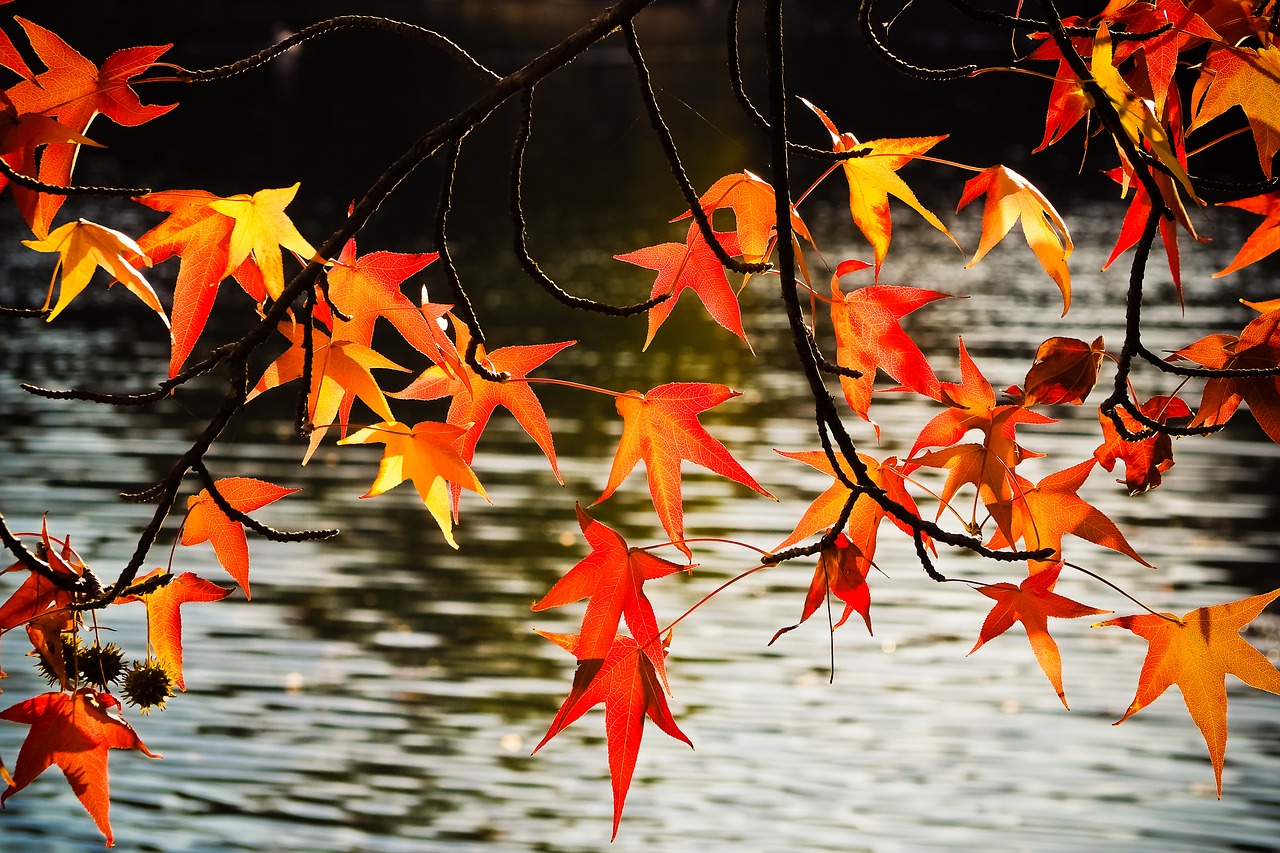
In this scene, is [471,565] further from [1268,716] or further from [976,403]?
[976,403]

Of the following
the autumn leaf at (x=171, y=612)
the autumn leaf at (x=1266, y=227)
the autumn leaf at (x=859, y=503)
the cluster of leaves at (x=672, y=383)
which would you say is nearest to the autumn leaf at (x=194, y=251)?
the cluster of leaves at (x=672, y=383)

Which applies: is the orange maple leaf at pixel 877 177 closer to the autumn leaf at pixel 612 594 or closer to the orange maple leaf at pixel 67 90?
the autumn leaf at pixel 612 594

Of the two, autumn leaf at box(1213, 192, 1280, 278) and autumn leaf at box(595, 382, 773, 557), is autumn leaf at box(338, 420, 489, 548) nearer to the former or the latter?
autumn leaf at box(595, 382, 773, 557)

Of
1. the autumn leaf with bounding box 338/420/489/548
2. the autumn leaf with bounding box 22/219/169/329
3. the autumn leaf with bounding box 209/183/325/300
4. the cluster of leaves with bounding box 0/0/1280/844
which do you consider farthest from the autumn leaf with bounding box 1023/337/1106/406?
the autumn leaf with bounding box 22/219/169/329

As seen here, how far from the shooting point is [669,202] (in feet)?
92.8

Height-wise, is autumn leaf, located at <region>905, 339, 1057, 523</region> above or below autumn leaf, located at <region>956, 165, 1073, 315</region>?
below

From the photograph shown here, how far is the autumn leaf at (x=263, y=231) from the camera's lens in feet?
3.80

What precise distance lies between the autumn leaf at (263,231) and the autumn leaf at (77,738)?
446 millimetres

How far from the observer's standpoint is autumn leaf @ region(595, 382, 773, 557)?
1.30m

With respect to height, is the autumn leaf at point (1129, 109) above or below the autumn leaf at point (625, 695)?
above

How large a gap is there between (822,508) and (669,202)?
27.4 meters

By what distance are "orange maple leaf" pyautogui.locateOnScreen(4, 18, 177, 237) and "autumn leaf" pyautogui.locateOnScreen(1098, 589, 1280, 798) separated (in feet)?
3.72

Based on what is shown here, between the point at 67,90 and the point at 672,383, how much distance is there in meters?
0.68

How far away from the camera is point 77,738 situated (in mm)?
1238
